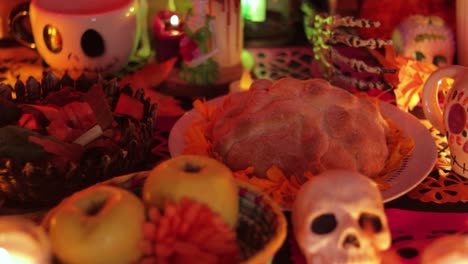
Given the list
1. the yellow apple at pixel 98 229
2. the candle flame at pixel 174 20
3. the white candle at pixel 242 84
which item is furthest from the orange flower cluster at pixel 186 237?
the candle flame at pixel 174 20

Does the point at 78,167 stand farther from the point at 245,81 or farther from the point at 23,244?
the point at 245,81

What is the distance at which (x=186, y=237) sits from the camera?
17.6 inches

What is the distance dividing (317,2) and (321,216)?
25.1 inches

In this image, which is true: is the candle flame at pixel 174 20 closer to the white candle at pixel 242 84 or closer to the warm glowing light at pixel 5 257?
the white candle at pixel 242 84

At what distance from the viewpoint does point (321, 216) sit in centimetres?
48

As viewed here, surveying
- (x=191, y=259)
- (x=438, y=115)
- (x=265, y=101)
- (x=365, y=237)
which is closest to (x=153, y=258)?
(x=191, y=259)

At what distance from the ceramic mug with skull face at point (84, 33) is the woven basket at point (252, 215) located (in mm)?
397

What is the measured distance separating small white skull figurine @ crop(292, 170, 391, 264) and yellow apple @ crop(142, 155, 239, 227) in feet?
0.19

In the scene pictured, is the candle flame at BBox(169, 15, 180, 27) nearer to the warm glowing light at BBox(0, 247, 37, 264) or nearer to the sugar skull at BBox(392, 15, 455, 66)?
the sugar skull at BBox(392, 15, 455, 66)

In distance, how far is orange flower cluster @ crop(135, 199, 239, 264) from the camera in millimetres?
441

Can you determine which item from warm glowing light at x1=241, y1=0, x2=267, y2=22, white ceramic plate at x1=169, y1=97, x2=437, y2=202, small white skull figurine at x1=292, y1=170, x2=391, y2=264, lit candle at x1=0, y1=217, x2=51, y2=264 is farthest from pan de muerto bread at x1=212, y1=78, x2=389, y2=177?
warm glowing light at x1=241, y1=0, x2=267, y2=22

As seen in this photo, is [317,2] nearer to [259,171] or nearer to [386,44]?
[386,44]

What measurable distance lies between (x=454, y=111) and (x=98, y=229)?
413 millimetres

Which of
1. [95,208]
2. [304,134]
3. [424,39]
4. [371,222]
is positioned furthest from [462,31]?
[95,208]
